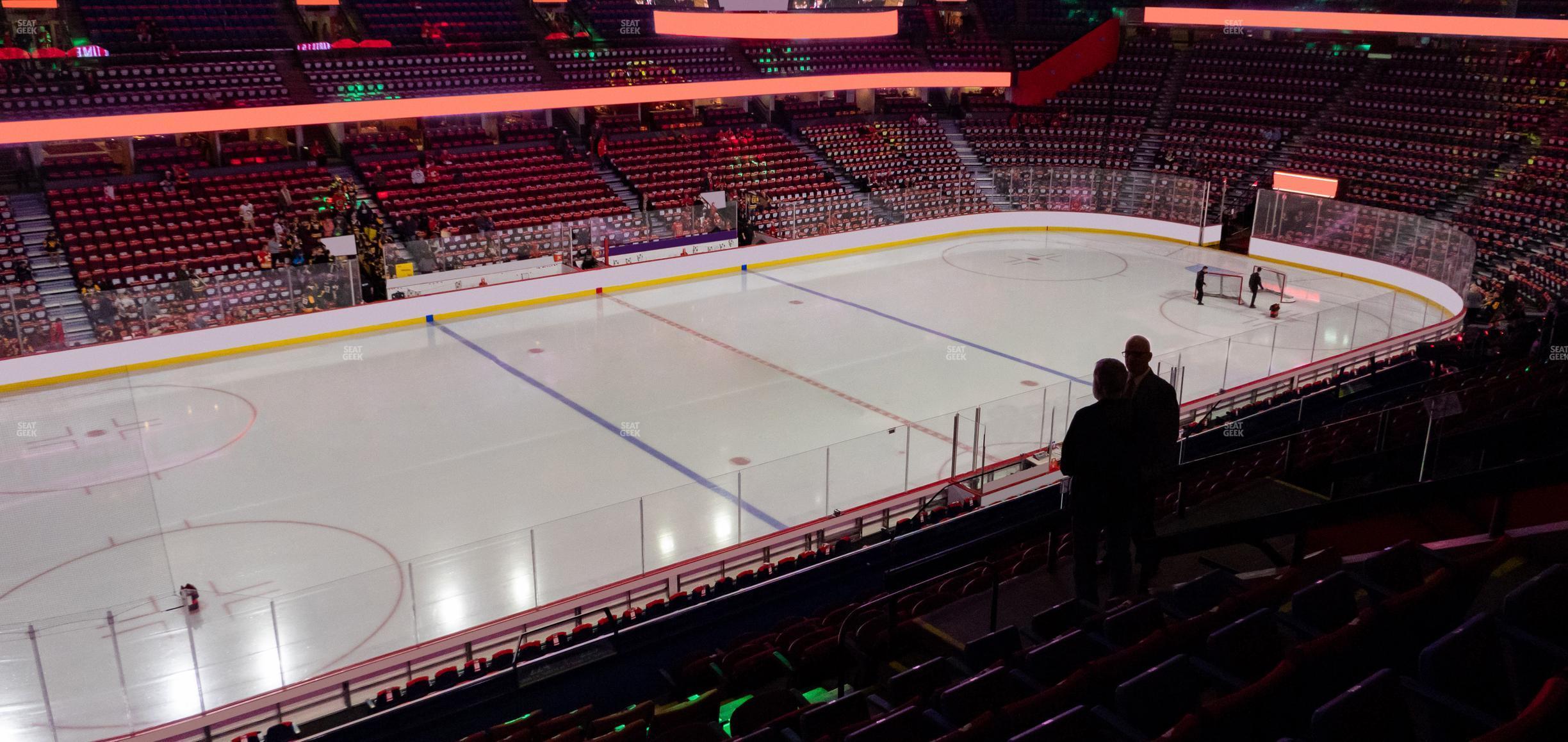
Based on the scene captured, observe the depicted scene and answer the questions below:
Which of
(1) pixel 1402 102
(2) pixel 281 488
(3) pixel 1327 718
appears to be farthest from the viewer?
(1) pixel 1402 102

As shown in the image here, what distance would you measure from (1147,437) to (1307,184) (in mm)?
21142

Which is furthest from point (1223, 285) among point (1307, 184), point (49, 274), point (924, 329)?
point (49, 274)

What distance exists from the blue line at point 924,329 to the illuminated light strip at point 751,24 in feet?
17.8

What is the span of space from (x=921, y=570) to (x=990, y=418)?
4820 mm

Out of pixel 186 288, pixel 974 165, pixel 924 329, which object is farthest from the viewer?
pixel 974 165

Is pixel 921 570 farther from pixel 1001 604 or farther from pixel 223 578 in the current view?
pixel 223 578

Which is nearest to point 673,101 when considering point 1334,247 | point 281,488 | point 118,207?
point 118,207

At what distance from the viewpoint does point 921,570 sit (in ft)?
18.7

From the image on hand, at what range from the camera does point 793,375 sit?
48.9ft

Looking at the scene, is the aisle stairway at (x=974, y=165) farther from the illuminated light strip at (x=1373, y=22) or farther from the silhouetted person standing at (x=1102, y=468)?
the silhouetted person standing at (x=1102, y=468)

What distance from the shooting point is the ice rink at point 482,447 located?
7.56m

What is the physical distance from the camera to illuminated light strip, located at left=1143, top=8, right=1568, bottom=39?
22.3 metres

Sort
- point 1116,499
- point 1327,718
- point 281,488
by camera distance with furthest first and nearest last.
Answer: point 281,488 < point 1116,499 < point 1327,718

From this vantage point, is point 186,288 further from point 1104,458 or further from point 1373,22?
point 1373,22
